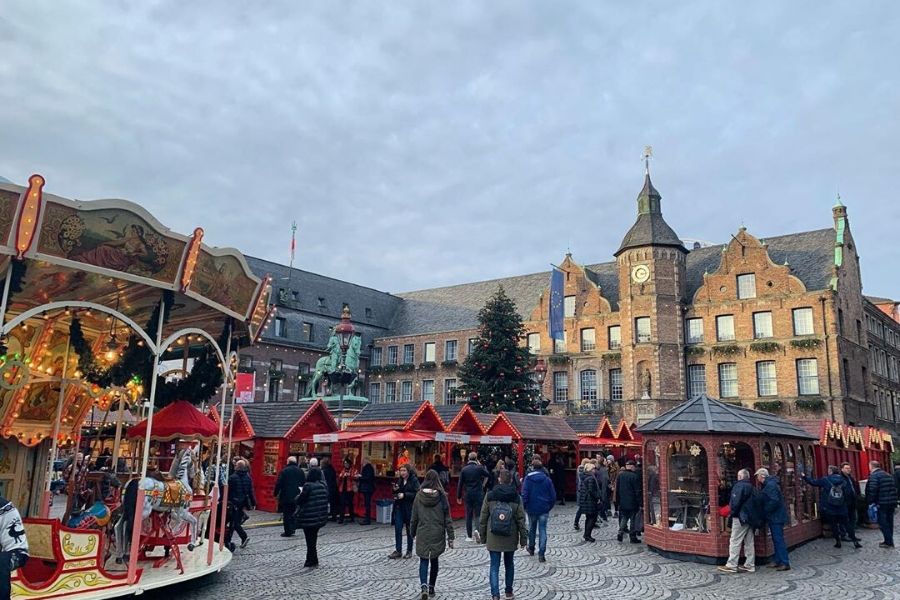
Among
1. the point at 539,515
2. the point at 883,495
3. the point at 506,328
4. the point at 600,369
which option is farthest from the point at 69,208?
the point at 600,369

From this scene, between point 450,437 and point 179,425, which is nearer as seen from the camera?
point 179,425

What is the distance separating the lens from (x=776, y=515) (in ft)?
Answer: 37.0

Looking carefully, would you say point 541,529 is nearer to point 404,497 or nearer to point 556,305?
point 404,497

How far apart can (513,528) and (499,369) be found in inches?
1013

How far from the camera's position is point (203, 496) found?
12977mm

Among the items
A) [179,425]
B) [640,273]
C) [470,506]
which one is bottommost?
[470,506]

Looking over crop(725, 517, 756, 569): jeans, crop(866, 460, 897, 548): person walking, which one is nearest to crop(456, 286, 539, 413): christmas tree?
crop(866, 460, 897, 548): person walking

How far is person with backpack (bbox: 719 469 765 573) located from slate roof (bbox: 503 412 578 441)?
11.1m

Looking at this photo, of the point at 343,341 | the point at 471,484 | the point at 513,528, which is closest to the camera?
the point at 513,528

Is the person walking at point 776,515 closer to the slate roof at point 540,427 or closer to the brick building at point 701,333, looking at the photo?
the slate roof at point 540,427

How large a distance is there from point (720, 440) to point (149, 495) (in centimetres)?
943

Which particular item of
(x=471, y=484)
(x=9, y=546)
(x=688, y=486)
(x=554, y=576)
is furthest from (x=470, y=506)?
(x=9, y=546)

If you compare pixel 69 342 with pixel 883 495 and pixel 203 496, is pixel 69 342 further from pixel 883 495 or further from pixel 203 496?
pixel 883 495

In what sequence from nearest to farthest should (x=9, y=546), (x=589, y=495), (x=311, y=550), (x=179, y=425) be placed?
(x=9, y=546) → (x=311, y=550) → (x=179, y=425) → (x=589, y=495)
